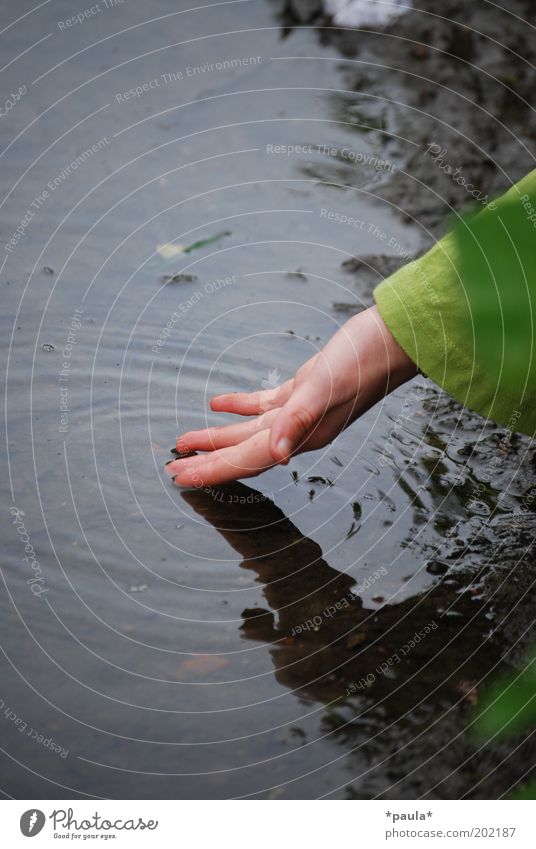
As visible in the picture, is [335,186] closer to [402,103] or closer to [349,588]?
[402,103]

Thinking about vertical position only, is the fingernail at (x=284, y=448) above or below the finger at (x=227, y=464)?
below

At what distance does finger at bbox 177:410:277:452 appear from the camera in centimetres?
150

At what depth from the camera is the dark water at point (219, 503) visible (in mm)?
1112

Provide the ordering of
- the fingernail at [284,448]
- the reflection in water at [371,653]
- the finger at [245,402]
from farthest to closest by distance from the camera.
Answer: the finger at [245,402], the fingernail at [284,448], the reflection in water at [371,653]

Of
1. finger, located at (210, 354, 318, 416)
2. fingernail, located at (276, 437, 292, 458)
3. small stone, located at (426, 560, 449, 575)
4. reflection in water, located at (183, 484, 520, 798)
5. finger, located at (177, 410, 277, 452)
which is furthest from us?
finger, located at (210, 354, 318, 416)

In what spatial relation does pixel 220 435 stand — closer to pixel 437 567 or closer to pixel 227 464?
pixel 227 464

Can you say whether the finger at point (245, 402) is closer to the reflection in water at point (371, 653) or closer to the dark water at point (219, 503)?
the dark water at point (219, 503)

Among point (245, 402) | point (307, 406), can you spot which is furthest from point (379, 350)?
point (245, 402)

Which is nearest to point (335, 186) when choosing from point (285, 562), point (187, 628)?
point (285, 562)

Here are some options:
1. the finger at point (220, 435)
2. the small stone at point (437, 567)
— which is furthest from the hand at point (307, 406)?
the small stone at point (437, 567)

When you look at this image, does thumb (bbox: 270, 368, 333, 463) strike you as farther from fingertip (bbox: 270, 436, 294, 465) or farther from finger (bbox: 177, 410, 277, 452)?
finger (bbox: 177, 410, 277, 452)

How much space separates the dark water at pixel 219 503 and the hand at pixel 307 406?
0.19 feet

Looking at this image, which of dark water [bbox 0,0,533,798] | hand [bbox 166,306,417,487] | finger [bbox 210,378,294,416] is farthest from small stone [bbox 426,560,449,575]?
finger [bbox 210,378,294,416]

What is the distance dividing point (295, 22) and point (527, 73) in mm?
785
